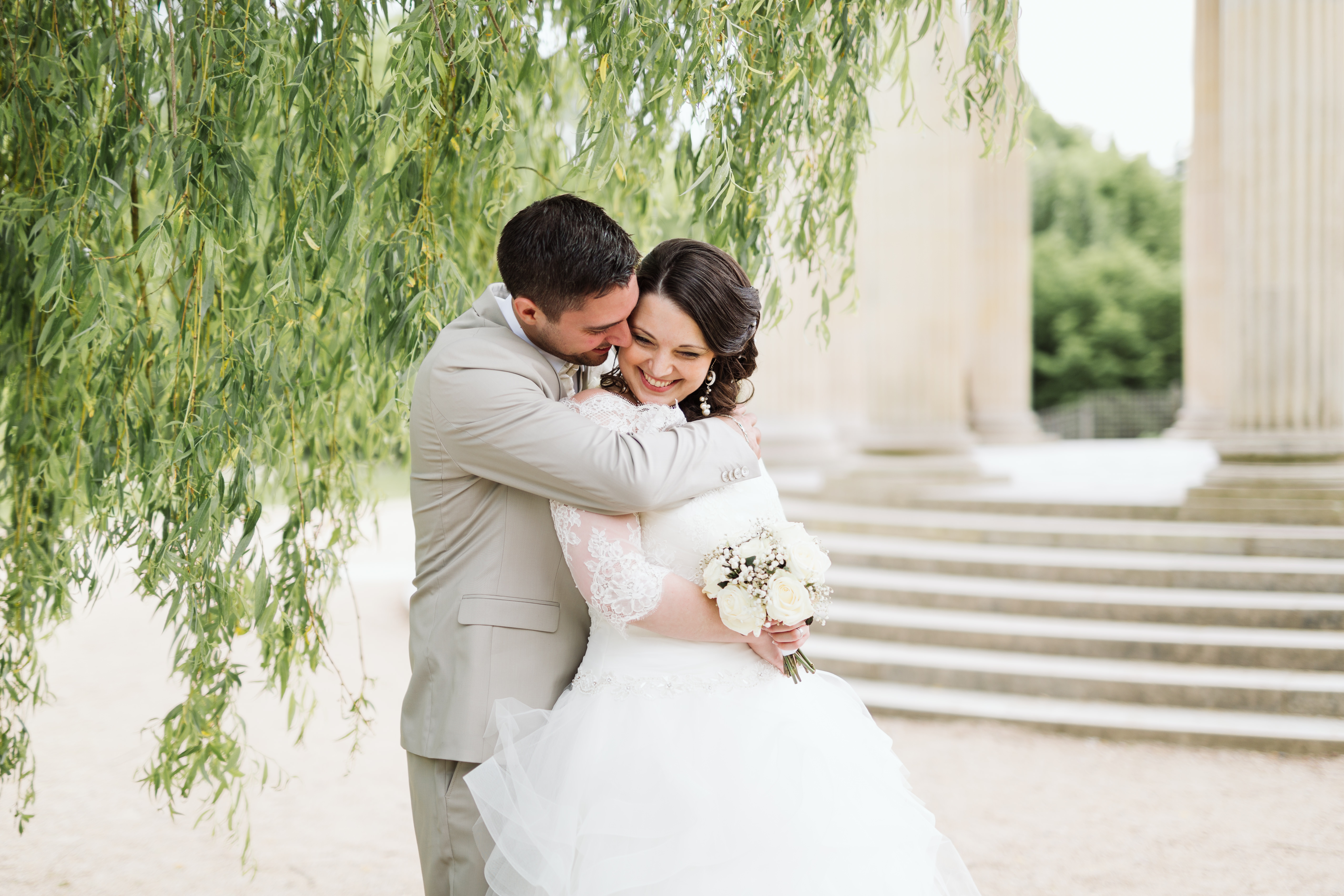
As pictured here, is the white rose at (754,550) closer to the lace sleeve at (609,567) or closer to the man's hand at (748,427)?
the lace sleeve at (609,567)

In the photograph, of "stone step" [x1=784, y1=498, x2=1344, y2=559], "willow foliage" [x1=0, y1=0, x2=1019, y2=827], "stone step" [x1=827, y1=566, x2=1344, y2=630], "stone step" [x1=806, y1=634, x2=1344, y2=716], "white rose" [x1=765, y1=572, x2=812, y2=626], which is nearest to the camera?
"white rose" [x1=765, y1=572, x2=812, y2=626]

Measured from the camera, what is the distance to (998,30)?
3.69m

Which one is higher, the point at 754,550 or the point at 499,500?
the point at 499,500

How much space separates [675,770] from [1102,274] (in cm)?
3902

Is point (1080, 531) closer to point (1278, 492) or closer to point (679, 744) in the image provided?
point (1278, 492)

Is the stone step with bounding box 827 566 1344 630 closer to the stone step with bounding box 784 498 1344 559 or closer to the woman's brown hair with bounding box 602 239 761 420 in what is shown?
the stone step with bounding box 784 498 1344 559

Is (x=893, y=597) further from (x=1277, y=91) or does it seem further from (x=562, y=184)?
(x=562, y=184)

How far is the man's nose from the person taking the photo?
2.80 m

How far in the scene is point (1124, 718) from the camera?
7.73 m

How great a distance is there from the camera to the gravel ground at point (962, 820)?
573 centimetres

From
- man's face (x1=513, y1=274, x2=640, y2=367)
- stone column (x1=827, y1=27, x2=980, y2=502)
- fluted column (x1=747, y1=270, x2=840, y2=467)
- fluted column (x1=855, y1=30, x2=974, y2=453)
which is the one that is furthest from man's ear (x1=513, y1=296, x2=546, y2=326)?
fluted column (x1=747, y1=270, x2=840, y2=467)

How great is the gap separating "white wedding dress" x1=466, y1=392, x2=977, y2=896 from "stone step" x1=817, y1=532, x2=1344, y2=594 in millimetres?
5705

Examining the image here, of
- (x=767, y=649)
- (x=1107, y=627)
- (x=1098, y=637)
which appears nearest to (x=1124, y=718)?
(x=1098, y=637)

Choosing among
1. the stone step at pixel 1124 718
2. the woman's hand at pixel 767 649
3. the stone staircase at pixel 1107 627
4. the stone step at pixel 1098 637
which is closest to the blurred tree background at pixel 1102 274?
the stone staircase at pixel 1107 627
